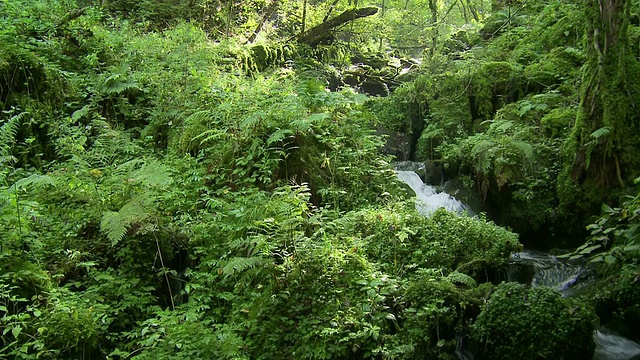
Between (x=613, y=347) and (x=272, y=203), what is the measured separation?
428cm

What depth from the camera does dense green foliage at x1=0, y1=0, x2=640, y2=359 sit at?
15.1 ft

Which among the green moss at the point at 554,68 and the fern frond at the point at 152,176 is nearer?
the fern frond at the point at 152,176

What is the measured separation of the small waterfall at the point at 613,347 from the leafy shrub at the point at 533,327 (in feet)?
1.37

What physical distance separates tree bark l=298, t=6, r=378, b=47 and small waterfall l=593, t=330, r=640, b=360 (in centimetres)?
1309

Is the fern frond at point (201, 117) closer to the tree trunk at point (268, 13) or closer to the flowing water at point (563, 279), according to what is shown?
the flowing water at point (563, 279)

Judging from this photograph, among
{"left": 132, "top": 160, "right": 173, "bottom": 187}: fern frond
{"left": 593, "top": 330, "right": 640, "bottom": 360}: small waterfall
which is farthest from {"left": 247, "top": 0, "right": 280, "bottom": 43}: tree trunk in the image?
{"left": 593, "top": 330, "right": 640, "bottom": 360}: small waterfall

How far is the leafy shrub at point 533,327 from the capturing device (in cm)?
451

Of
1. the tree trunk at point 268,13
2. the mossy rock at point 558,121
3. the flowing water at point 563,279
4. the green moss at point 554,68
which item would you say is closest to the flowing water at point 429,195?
the flowing water at point 563,279

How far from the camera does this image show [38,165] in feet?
22.6

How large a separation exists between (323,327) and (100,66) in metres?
7.37

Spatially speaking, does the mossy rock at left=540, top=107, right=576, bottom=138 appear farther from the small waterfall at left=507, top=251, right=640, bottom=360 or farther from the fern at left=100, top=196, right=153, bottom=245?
the fern at left=100, top=196, right=153, bottom=245

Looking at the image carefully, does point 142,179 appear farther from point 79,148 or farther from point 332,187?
point 332,187

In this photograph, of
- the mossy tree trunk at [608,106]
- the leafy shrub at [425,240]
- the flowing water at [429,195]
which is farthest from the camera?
the flowing water at [429,195]

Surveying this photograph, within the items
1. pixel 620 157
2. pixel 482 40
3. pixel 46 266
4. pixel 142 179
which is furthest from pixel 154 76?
pixel 482 40
